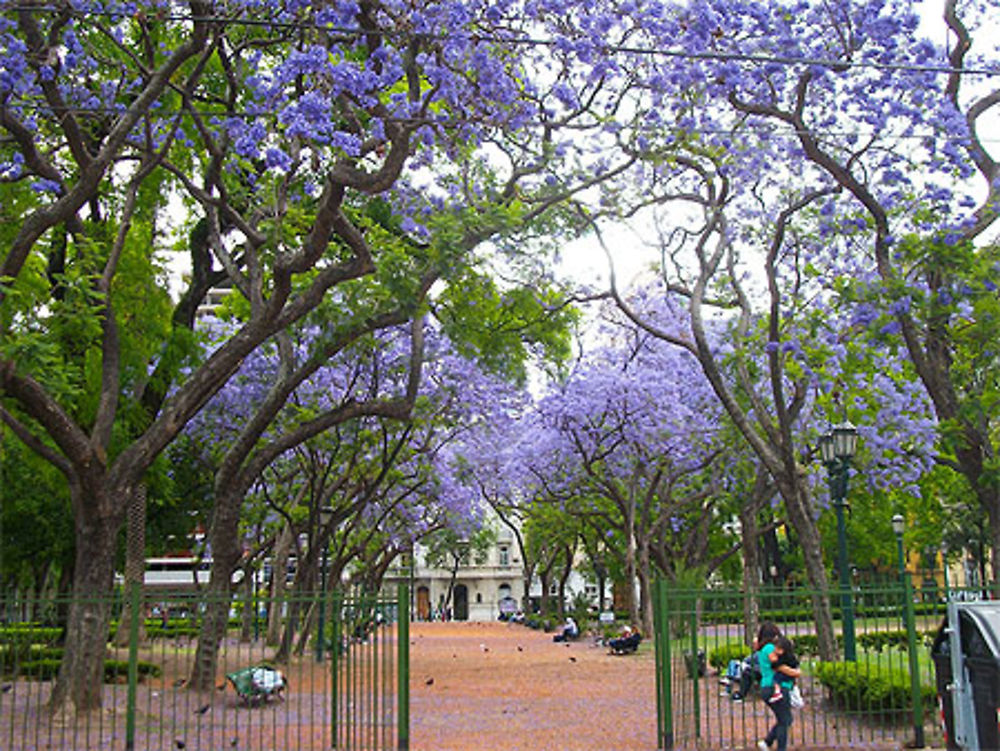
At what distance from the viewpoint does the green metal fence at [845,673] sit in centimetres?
1127

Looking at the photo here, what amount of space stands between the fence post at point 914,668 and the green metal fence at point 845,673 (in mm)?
10

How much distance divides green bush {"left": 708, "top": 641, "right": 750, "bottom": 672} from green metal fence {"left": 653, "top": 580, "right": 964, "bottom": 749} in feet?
7.94

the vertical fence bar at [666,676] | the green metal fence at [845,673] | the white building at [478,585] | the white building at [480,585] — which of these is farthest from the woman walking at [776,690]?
the white building at [478,585]

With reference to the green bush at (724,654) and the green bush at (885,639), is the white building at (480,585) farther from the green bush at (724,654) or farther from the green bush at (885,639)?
the green bush at (885,639)

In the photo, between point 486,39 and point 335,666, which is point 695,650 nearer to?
point 335,666

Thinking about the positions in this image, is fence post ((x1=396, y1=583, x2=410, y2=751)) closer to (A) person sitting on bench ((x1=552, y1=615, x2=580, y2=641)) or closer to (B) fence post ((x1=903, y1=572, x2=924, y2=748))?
(B) fence post ((x1=903, y1=572, x2=924, y2=748))

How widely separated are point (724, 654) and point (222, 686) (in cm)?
759

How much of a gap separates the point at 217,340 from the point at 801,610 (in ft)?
46.3

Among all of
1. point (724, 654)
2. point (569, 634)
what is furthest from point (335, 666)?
point (569, 634)

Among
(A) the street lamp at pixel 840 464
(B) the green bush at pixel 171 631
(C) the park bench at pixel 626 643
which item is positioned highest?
(A) the street lamp at pixel 840 464

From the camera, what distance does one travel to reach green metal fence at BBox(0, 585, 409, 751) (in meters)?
11.1

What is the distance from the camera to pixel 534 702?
54.2 feet

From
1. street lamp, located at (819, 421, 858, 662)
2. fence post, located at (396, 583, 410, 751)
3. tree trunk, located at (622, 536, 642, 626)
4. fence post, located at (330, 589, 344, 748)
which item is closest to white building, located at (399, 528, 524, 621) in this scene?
tree trunk, located at (622, 536, 642, 626)

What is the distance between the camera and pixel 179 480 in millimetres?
27516
